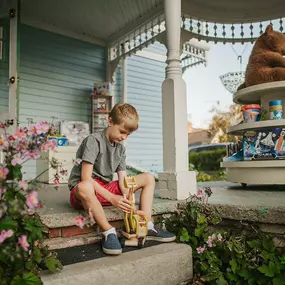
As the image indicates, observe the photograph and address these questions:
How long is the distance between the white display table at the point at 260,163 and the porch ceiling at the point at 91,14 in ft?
8.33

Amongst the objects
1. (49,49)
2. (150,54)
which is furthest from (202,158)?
(49,49)

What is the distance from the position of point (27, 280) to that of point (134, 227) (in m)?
0.73

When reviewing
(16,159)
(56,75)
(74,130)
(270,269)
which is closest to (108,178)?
(16,159)

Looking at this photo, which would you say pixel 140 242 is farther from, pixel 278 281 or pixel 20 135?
pixel 20 135

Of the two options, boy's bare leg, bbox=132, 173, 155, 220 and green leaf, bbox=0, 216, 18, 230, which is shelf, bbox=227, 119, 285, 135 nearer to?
boy's bare leg, bbox=132, 173, 155, 220

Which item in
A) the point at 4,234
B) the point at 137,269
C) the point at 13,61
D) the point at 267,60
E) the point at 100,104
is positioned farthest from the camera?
the point at 100,104

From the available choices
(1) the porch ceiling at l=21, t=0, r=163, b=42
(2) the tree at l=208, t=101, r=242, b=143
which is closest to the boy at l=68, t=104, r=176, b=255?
(1) the porch ceiling at l=21, t=0, r=163, b=42

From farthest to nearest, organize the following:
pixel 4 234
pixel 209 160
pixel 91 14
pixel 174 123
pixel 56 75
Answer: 1. pixel 209 160
2. pixel 56 75
3. pixel 91 14
4. pixel 174 123
5. pixel 4 234

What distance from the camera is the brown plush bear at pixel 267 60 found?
3.20 metres

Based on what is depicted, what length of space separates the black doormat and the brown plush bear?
2161 millimetres

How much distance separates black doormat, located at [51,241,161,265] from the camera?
1667 mm

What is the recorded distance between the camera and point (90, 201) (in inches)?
72.2

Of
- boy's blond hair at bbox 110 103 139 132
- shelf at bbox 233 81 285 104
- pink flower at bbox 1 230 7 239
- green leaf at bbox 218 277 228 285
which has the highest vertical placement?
shelf at bbox 233 81 285 104

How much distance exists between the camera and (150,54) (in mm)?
7676
